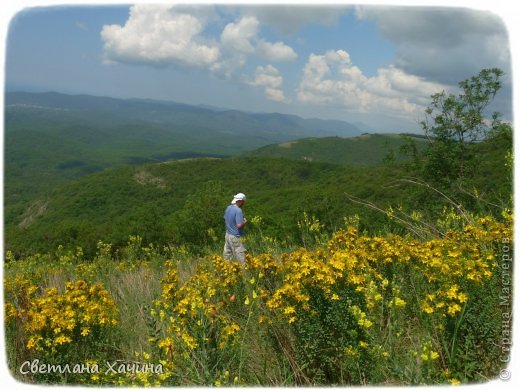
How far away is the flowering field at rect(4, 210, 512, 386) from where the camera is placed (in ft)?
8.84

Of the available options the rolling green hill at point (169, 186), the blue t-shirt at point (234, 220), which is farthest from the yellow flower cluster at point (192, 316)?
the rolling green hill at point (169, 186)

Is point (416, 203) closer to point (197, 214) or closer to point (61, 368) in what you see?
point (197, 214)

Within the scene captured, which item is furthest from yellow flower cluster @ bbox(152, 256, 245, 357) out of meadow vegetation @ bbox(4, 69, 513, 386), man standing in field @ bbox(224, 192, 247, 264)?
man standing in field @ bbox(224, 192, 247, 264)

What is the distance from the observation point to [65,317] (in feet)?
10.2

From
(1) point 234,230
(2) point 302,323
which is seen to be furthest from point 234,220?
(2) point 302,323

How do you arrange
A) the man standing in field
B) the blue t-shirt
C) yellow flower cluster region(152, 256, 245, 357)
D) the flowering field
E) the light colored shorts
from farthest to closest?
the blue t-shirt < the man standing in field < the light colored shorts < yellow flower cluster region(152, 256, 245, 357) < the flowering field

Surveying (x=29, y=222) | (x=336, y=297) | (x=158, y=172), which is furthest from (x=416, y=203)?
(x=158, y=172)

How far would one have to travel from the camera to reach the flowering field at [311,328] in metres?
2.69

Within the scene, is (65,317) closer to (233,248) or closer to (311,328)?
(311,328)

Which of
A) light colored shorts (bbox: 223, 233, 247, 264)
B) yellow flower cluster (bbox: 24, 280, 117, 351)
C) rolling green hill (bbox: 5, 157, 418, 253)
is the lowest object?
rolling green hill (bbox: 5, 157, 418, 253)

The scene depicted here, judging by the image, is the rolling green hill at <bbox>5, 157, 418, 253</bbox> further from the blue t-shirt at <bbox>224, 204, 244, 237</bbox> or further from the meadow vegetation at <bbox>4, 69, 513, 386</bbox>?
the meadow vegetation at <bbox>4, 69, 513, 386</bbox>

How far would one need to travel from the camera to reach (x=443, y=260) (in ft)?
10.1

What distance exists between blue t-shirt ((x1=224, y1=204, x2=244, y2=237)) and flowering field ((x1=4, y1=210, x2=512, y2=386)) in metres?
3.81

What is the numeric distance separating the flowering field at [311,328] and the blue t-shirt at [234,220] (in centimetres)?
381
